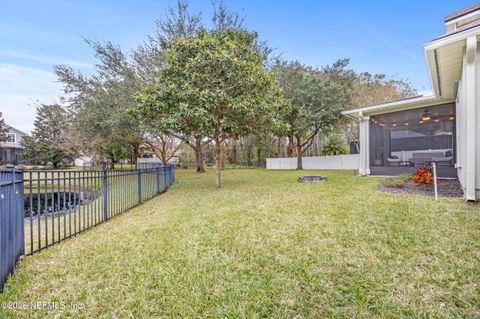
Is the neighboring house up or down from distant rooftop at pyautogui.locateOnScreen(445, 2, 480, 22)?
down

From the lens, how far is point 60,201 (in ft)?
18.9

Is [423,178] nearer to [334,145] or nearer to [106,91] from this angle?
[334,145]

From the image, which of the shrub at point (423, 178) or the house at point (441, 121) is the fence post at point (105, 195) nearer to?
the house at point (441, 121)

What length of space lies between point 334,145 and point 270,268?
1736 cm

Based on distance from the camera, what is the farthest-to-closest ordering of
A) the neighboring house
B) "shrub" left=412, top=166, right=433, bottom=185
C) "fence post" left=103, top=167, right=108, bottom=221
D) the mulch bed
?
the neighboring house
"shrub" left=412, top=166, right=433, bottom=185
the mulch bed
"fence post" left=103, top=167, right=108, bottom=221

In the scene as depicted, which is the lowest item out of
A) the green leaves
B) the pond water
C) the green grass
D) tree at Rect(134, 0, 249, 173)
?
the green grass

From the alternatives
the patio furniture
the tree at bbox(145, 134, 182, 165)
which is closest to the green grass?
the patio furniture

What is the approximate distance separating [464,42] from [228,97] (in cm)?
559

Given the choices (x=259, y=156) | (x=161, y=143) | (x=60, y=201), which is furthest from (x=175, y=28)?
(x=259, y=156)

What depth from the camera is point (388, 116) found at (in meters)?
10.4

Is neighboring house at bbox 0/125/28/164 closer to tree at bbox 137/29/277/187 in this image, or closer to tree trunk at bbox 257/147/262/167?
tree trunk at bbox 257/147/262/167

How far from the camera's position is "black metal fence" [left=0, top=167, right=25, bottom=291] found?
2.41m

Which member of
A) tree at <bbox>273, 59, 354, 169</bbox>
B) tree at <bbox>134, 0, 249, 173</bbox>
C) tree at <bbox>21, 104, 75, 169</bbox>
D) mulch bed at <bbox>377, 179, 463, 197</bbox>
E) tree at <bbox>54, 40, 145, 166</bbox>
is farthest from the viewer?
tree at <bbox>21, 104, 75, 169</bbox>

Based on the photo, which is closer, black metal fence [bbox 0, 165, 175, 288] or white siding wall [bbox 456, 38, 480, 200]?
black metal fence [bbox 0, 165, 175, 288]
